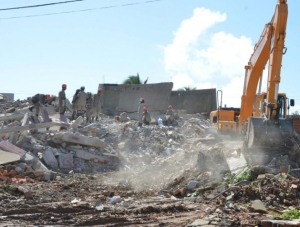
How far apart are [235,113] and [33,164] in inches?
331

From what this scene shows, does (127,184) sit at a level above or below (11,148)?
below

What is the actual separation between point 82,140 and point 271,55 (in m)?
6.75

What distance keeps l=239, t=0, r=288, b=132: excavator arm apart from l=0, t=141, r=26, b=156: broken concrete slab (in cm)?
686

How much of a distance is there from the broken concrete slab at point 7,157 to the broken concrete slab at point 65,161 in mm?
1591

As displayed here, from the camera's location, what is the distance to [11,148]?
12484 millimetres

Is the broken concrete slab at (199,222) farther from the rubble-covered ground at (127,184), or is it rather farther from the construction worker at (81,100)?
the construction worker at (81,100)

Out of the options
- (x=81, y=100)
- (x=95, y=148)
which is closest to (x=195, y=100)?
(x=81, y=100)

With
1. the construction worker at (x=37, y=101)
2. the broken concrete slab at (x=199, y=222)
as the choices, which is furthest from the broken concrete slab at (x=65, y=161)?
the broken concrete slab at (x=199, y=222)

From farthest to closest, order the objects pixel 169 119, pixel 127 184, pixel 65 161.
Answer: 1. pixel 169 119
2. pixel 65 161
3. pixel 127 184

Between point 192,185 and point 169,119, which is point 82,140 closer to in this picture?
point 192,185

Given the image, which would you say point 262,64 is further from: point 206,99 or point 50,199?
point 206,99

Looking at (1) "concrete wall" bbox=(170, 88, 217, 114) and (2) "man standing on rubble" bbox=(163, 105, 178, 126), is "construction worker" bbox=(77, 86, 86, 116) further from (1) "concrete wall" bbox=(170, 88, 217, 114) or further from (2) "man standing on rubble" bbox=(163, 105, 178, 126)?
(1) "concrete wall" bbox=(170, 88, 217, 114)

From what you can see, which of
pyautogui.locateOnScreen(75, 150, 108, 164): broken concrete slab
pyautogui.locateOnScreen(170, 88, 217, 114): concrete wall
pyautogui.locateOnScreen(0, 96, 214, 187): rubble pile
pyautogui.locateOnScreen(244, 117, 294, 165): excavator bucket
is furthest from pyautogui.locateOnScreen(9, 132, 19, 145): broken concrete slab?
pyautogui.locateOnScreen(170, 88, 217, 114): concrete wall

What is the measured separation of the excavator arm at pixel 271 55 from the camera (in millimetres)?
10484
